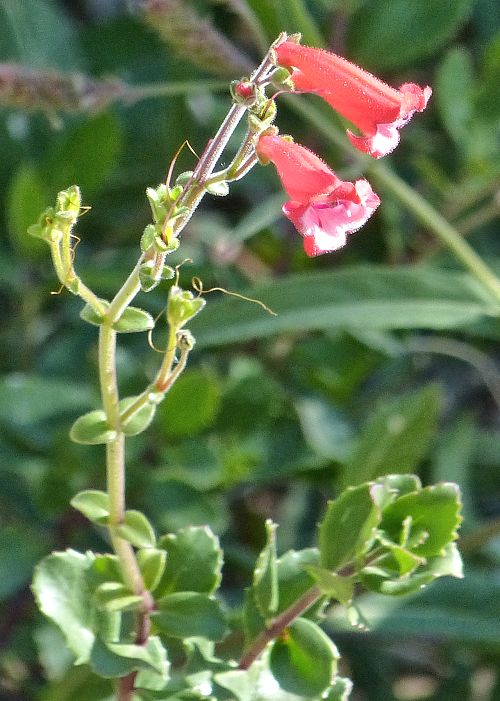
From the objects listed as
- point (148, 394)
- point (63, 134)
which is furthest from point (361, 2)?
point (148, 394)

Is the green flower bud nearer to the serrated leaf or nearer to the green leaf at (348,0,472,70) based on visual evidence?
the serrated leaf

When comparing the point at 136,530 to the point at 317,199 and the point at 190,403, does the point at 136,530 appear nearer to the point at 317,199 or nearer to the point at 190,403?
the point at 317,199


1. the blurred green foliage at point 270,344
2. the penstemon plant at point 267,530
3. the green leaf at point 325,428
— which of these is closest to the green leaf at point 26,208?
the blurred green foliage at point 270,344

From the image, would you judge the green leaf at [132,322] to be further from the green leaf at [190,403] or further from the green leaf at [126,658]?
the green leaf at [190,403]

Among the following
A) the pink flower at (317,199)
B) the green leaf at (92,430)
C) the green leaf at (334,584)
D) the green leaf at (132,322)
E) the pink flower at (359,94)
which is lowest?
the green leaf at (334,584)

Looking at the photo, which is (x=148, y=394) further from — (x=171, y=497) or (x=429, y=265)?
(x=429, y=265)

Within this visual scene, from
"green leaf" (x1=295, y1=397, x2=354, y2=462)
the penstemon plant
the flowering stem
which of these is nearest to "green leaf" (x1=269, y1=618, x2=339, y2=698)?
the penstemon plant
